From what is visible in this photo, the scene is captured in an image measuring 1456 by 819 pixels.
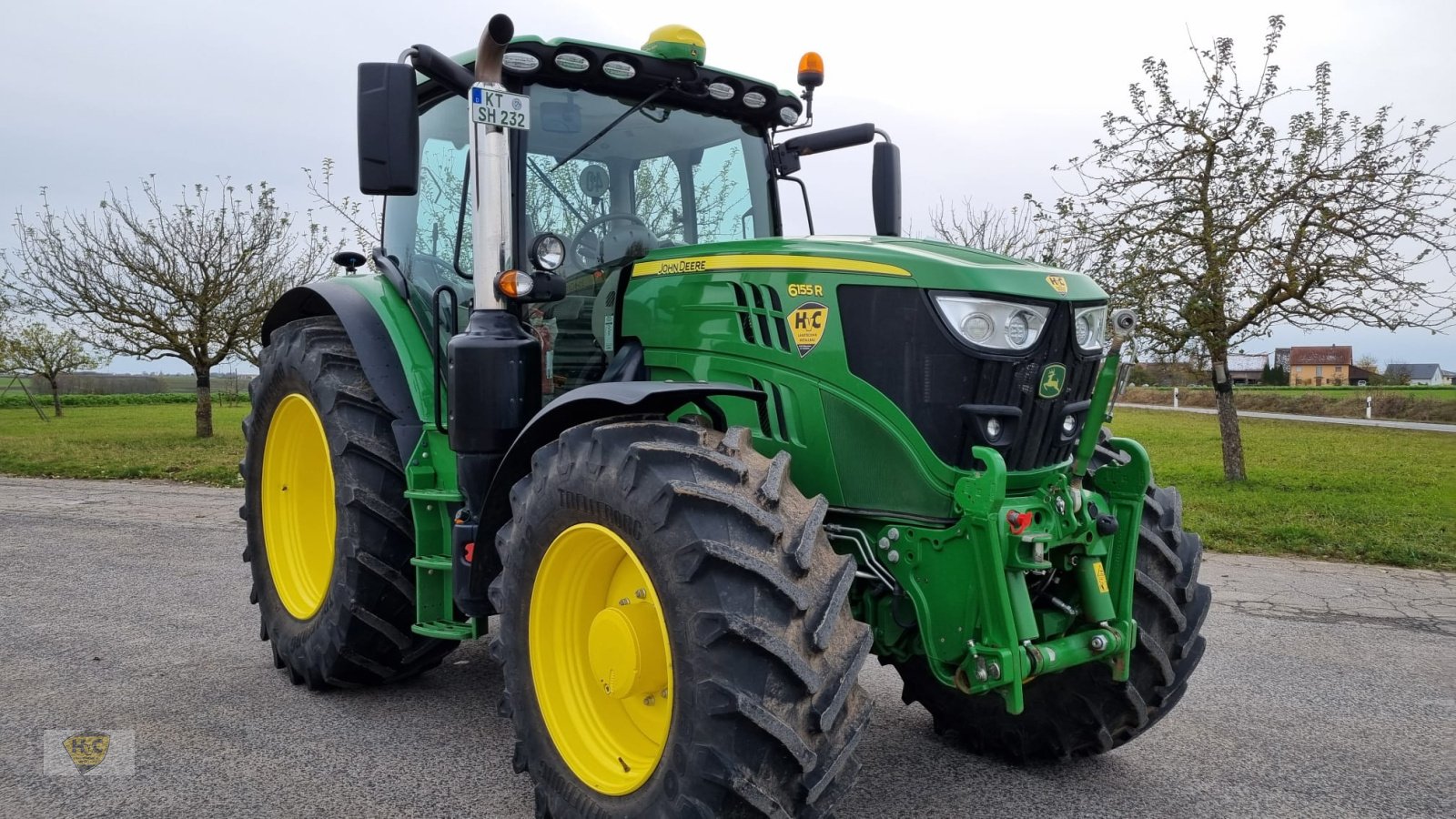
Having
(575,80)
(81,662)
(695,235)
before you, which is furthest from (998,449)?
(81,662)

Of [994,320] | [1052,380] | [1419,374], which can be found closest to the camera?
[994,320]

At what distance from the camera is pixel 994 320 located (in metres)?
3.00

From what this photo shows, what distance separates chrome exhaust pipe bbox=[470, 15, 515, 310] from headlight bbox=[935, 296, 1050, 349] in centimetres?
152

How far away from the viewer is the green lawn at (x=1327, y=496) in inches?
356

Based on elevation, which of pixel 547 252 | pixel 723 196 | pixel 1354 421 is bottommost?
pixel 1354 421

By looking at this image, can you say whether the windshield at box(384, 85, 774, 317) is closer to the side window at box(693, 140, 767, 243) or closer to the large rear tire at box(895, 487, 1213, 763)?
the side window at box(693, 140, 767, 243)

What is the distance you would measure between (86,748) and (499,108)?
8.99 feet

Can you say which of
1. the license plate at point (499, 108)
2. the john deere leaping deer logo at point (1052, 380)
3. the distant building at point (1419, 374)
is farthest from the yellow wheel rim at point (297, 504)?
the distant building at point (1419, 374)

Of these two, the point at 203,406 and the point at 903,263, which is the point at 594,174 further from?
the point at 203,406

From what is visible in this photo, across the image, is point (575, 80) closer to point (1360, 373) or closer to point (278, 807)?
point (278, 807)

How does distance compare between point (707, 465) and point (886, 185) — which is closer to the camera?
point (707, 465)

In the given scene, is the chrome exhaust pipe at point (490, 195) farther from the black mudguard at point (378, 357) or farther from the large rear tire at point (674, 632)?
the black mudguard at point (378, 357)

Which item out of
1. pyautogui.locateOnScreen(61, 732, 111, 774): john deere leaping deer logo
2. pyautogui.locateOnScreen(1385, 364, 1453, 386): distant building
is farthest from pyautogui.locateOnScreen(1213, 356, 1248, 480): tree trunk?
pyautogui.locateOnScreen(1385, 364, 1453, 386): distant building

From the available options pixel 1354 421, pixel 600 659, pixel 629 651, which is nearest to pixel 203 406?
pixel 600 659
